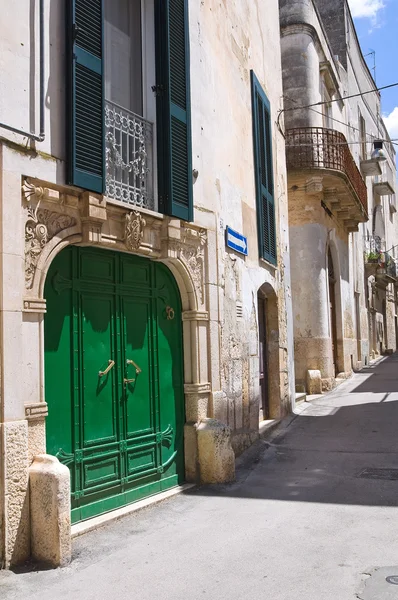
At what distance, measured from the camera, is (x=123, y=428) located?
19.4 ft

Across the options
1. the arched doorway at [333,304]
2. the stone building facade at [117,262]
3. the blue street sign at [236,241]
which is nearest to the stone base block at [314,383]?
the arched doorway at [333,304]

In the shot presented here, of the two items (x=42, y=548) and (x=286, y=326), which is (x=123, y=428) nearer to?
(x=42, y=548)

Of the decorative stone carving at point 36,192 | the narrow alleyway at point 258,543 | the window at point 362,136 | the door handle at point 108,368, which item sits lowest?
the narrow alleyway at point 258,543

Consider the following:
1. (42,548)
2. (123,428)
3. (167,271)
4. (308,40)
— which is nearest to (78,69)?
(167,271)

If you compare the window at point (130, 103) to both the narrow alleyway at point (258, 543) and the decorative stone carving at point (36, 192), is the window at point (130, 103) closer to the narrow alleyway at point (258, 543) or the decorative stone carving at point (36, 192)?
the decorative stone carving at point (36, 192)

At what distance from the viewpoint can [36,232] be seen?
4.91 metres

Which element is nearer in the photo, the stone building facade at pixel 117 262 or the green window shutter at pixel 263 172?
the stone building facade at pixel 117 262

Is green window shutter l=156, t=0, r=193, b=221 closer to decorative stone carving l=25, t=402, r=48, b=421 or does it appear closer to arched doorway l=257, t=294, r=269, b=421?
decorative stone carving l=25, t=402, r=48, b=421

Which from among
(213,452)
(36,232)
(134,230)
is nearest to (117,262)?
(134,230)

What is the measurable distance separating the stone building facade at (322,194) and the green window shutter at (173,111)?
8.92 metres

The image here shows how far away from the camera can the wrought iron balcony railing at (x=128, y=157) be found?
5.98 m

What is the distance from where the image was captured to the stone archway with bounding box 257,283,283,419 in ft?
35.7

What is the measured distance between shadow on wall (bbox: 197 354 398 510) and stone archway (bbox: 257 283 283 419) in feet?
1.69

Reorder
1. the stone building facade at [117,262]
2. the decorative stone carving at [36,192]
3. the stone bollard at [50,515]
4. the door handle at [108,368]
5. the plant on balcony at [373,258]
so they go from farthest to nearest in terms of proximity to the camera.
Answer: the plant on balcony at [373,258], the door handle at [108,368], the decorative stone carving at [36,192], the stone building facade at [117,262], the stone bollard at [50,515]
